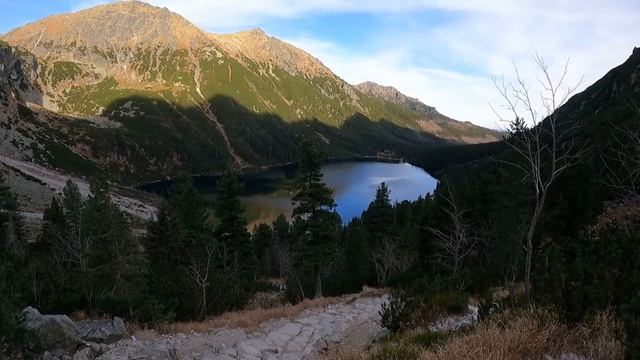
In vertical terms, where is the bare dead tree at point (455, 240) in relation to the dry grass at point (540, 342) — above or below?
below

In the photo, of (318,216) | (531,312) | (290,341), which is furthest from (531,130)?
(318,216)

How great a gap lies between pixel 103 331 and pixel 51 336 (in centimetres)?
199

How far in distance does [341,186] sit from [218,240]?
14189 centimetres

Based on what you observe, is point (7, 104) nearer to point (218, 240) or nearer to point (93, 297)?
point (218, 240)

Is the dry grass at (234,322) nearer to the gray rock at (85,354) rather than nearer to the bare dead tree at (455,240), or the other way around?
the gray rock at (85,354)

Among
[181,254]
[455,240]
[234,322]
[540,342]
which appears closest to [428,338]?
[540,342]

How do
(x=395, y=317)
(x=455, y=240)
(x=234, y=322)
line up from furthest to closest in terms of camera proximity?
(x=455, y=240) < (x=234, y=322) < (x=395, y=317)

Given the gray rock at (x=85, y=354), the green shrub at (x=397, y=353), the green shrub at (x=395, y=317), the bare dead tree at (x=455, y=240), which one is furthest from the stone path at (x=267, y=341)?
the bare dead tree at (x=455, y=240)

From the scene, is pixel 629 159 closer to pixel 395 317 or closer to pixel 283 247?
pixel 395 317

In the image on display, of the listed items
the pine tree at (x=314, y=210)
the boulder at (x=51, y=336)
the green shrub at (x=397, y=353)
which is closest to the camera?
the green shrub at (x=397, y=353)

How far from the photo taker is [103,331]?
14.7m

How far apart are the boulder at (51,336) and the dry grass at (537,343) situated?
10652 millimetres

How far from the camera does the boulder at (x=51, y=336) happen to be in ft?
41.7

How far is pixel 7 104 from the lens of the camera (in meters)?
151
